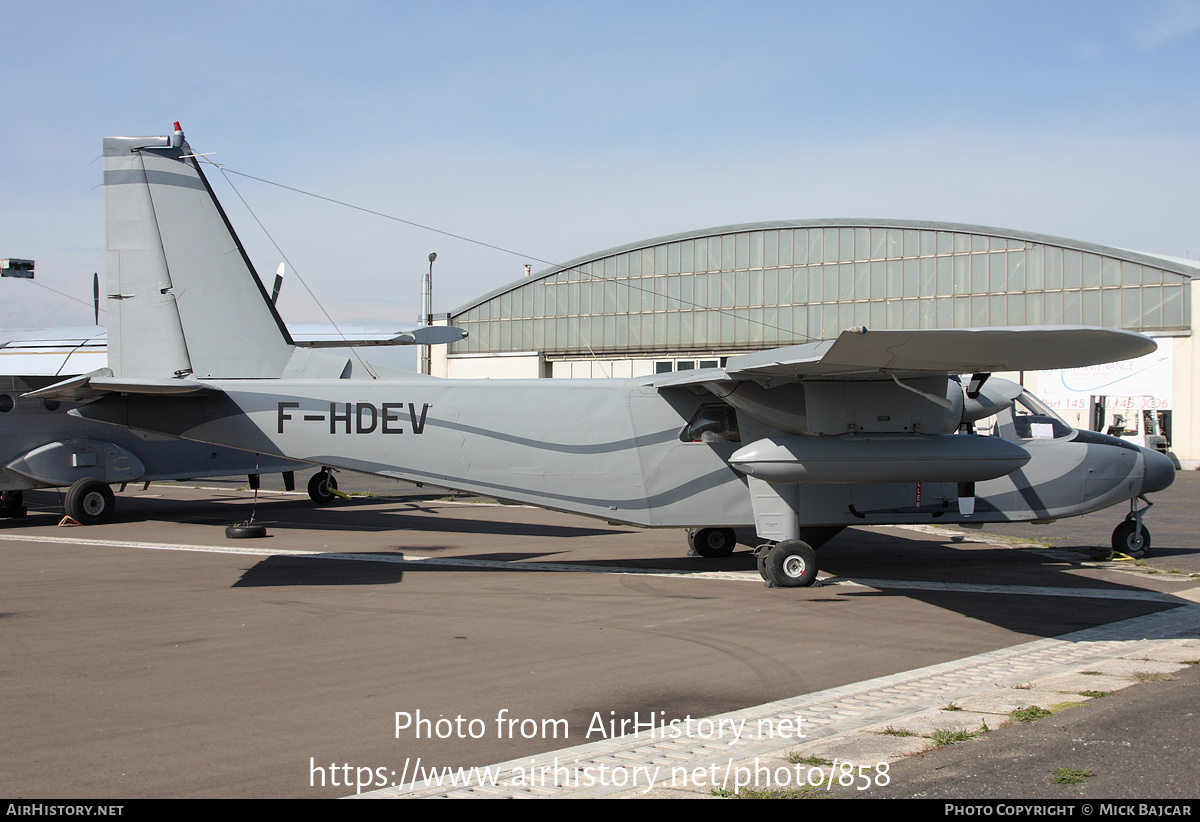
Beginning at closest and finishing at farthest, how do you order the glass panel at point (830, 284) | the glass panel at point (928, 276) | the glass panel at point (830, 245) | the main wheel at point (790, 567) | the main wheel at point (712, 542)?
1. the main wheel at point (790, 567)
2. the main wheel at point (712, 542)
3. the glass panel at point (928, 276)
4. the glass panel at point (830, 284)
5. the glass panel at point (830, 245)

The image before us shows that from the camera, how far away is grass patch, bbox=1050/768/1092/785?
4.95 m

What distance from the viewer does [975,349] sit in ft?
27.1

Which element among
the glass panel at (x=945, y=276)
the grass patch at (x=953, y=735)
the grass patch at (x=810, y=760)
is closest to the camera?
the grass patch at (x=810, y=760)

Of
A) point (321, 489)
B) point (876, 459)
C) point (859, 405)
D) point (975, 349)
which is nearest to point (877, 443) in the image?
point (876, 459)

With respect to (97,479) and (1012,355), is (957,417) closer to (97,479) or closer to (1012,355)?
(1012,355)

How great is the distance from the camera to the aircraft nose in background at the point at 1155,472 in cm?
1388

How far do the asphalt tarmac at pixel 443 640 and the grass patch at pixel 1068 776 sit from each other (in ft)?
0.60

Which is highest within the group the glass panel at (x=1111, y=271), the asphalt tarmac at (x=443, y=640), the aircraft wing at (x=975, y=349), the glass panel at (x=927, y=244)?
the glass panel at (x=927, y=244)

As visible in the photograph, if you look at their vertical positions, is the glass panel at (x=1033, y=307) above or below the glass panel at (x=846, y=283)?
below

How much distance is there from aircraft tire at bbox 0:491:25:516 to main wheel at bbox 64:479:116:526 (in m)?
2.10

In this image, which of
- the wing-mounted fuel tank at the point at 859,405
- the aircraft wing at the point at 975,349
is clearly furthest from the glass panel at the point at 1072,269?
the aircraft wing at the point at 975,349

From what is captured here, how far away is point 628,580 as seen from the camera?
12648mm

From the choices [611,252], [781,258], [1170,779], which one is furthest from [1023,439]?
[611,252]

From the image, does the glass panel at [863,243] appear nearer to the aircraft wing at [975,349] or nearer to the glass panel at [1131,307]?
the glass panel at [1131,307]
